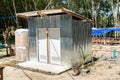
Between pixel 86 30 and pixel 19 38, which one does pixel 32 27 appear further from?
pixel 86 30

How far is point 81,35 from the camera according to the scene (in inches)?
464

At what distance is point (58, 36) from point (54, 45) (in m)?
0.64

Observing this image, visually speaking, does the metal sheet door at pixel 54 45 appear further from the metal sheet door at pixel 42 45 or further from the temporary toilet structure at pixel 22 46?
the temporary toilet structure at pixel 22 46

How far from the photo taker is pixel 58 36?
11.6m

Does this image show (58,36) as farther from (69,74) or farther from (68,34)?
(69,74)

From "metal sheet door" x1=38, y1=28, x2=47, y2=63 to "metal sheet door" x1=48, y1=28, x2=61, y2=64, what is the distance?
489mm

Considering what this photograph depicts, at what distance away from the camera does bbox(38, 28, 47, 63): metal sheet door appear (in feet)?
40.4

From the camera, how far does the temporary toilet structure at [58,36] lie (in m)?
10.9

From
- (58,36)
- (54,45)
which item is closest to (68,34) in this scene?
(58,36)

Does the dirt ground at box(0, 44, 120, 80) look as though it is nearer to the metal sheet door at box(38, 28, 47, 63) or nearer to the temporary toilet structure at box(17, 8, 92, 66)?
the temporary toilet structure at box(17, 8, 92, 66)

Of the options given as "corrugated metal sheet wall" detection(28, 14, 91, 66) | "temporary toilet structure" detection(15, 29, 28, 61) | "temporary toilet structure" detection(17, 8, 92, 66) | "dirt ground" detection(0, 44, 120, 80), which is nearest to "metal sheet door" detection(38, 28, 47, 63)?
"temporary toilet structure" detection(17, 8, 92, 66)

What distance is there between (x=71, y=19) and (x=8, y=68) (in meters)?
4.64

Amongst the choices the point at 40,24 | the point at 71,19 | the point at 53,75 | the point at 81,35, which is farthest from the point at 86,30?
the point at 53,75

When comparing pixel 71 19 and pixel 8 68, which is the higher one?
pixel 71 19
